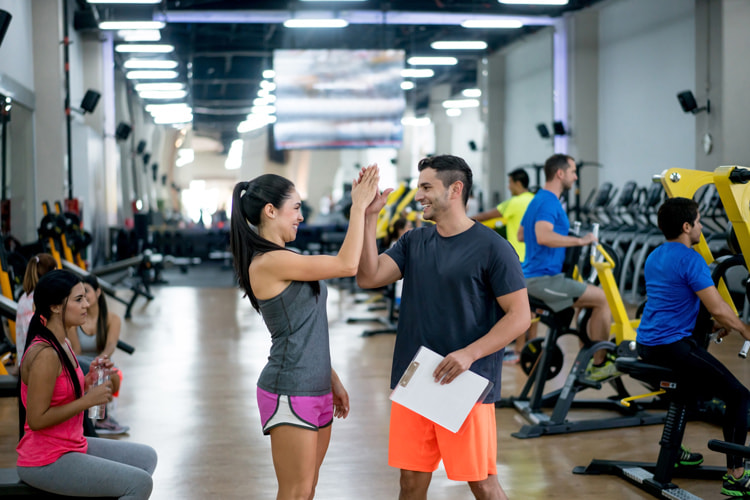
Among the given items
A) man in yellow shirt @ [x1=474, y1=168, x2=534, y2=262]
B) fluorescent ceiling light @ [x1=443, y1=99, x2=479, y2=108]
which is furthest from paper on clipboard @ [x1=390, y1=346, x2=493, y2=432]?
fluorescent ceiling light @ [x1=443, y1=99, x2=479, y2=108]

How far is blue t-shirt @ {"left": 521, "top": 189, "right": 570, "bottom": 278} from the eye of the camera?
4797 millimetres

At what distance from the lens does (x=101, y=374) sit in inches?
107

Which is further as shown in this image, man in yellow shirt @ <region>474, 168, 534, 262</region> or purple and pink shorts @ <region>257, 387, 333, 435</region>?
man in yellow shirt @ <region>474, 168, 534, 262</region>

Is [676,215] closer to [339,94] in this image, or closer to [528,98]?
[339,94]

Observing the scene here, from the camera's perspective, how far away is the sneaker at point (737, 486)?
309cm

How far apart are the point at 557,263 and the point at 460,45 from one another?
1134 centimetres

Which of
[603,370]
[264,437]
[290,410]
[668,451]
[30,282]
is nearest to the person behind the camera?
[290,410]

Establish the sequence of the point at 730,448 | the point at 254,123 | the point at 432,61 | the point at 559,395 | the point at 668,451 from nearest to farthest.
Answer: the point at 730,448 → the point at 668,451 → the point at 559,395 → the point at 432,61 → the point at 254,123

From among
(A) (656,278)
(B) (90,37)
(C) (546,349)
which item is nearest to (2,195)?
(B) (90,37)

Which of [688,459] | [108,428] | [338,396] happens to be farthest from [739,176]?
[108,428]

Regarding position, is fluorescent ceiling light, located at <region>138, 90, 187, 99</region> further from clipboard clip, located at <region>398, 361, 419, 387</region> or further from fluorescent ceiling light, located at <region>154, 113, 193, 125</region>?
clipboard clip, located at <region>398, 361, 419, 387</region>

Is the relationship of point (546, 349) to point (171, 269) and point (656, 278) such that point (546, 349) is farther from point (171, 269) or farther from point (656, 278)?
point (171, 269)

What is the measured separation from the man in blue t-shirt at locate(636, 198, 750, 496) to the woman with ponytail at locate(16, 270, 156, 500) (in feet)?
7.16

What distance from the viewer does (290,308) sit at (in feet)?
7.32
